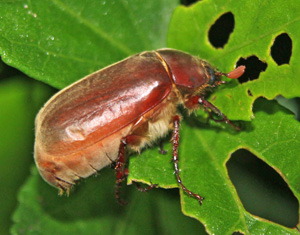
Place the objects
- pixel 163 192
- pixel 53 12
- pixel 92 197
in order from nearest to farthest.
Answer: pixel 53 12 < pixel 163 192 < pixel 92 197

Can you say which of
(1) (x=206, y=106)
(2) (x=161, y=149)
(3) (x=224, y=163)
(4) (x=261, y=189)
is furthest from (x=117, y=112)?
(4) (x=261, y=189)

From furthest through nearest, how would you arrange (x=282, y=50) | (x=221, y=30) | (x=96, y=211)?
(x=96, y=211) → (x=221, y=30) → (x=282, y=50)

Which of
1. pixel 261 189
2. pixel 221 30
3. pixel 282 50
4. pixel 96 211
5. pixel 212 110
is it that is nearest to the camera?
pixel 282 50

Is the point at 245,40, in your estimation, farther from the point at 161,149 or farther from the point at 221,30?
the point at 161,149

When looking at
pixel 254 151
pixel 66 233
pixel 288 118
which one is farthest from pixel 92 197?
pixel 288 118

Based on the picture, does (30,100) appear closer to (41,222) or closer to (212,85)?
(41,222)

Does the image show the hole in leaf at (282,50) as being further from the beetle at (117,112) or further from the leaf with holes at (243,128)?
the beetle at (117,112)
